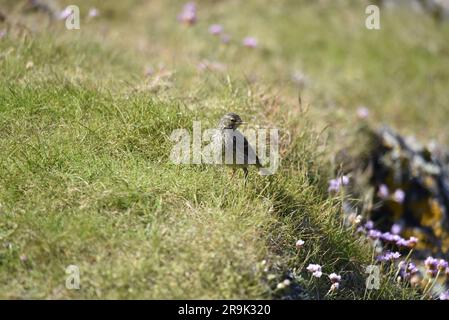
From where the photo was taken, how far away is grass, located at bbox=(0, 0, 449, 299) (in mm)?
4023

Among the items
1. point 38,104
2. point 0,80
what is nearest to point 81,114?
point 38,104

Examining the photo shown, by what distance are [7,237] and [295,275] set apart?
1.88 meters

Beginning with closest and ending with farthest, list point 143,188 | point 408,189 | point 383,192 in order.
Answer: point 143,188, point 383,192, point 408,189

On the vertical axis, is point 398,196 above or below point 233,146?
below

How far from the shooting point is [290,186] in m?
5.09

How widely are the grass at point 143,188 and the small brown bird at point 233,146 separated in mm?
125

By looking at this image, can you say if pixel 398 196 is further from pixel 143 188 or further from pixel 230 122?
pixel 143 188

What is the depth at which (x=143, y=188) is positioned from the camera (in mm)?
4520

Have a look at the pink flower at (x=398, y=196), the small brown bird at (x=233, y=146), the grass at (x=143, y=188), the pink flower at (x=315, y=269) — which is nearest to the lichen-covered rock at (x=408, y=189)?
the pink flower at (x=398, y=196)

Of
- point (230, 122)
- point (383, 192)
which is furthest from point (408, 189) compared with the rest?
point (230, 122)

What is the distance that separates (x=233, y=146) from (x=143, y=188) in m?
0.76
